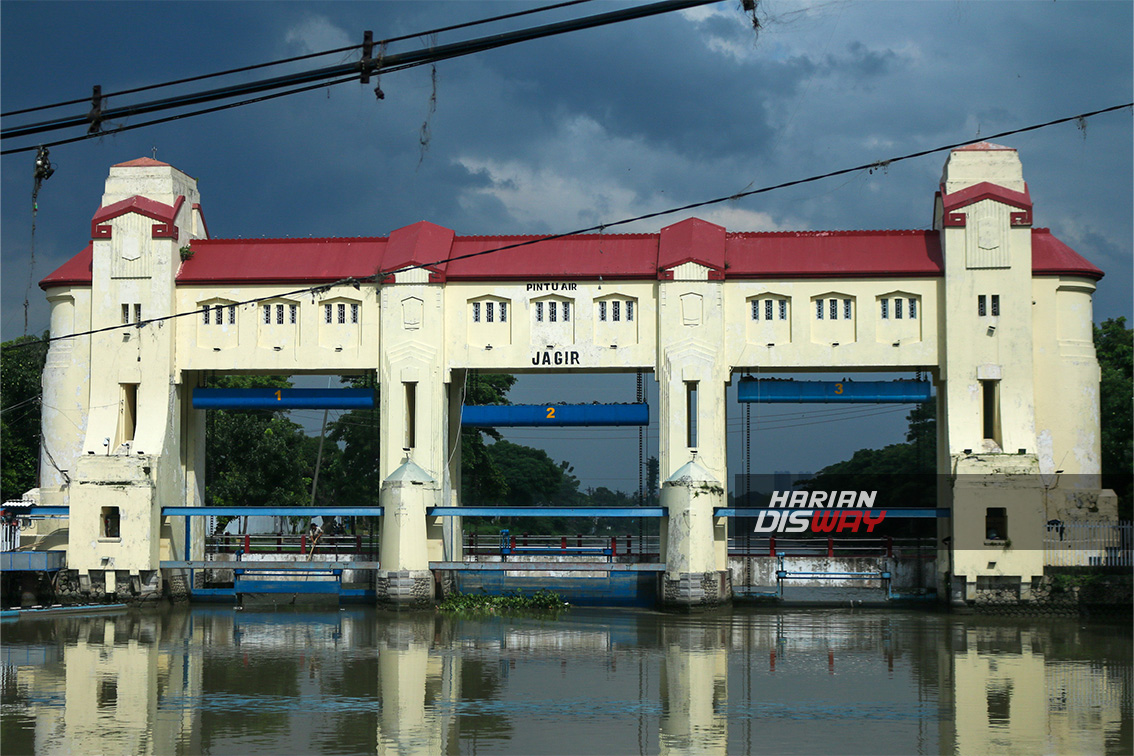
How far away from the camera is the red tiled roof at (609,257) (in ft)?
108

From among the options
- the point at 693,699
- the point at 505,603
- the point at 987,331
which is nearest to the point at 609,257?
the point at 505,603

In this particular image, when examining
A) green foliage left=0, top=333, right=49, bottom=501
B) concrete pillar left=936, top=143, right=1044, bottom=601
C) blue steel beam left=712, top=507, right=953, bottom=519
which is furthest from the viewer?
green foliage left=0, top=333, right=49, bottom=501

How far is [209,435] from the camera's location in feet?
162

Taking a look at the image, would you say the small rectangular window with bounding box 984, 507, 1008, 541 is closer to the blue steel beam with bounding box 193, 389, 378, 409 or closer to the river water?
the river water

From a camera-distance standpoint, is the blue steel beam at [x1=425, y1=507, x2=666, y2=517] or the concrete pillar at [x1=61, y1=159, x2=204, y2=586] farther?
the concrete pillar at [x1=61, y1=159, x2=204, y2=586]

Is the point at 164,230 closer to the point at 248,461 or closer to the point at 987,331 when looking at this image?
the point at 248,461

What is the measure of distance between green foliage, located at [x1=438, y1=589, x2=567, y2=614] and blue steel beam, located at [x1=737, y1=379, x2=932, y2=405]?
313 inches

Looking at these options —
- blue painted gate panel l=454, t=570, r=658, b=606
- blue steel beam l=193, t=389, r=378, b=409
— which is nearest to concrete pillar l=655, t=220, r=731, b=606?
blue painted gate panel l=454, t=570, r=658, b=606

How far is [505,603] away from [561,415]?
565 centimetres

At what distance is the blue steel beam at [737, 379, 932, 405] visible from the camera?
3322cm

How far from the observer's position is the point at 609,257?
34.0 meters

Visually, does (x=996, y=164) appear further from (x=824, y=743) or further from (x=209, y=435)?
(x=209, y=435)

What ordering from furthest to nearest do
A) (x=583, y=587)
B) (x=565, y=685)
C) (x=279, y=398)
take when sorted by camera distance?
(x=583, y=587)
(x=279, y=398)
(x=565, y=685)

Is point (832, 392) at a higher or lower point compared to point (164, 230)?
lower
